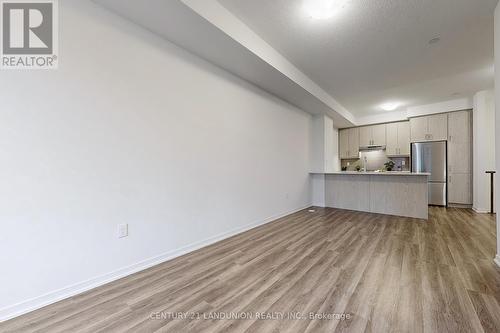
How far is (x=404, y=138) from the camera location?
20.8 feet

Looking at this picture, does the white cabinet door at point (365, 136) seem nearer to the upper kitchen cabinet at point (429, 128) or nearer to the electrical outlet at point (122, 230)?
the upper kitchen cabinet at point (429, 128)

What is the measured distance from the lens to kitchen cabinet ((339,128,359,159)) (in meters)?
7.34

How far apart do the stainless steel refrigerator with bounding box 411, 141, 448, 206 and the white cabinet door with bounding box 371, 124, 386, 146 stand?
3.30 ft

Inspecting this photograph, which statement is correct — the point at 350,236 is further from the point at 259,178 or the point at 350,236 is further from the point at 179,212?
the point at 179,212

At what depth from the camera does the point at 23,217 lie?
1.57 meters

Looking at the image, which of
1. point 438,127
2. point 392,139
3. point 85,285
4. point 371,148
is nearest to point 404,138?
point 392,139

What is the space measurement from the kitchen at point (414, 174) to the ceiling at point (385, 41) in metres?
1.35

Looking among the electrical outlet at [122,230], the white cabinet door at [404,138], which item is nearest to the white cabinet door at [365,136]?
the white cabinet door at [404,138]

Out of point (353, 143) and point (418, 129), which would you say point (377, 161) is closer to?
point (353, 143)

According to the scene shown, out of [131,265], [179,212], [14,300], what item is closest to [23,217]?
[14,300]

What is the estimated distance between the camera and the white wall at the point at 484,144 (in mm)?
4793

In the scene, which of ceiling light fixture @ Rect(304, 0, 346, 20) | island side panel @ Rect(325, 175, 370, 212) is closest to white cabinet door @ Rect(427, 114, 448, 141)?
island side panel @ Rect(325, 175, 370, 212)

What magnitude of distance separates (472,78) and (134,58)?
5884mm

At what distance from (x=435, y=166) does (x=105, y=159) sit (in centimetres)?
730
